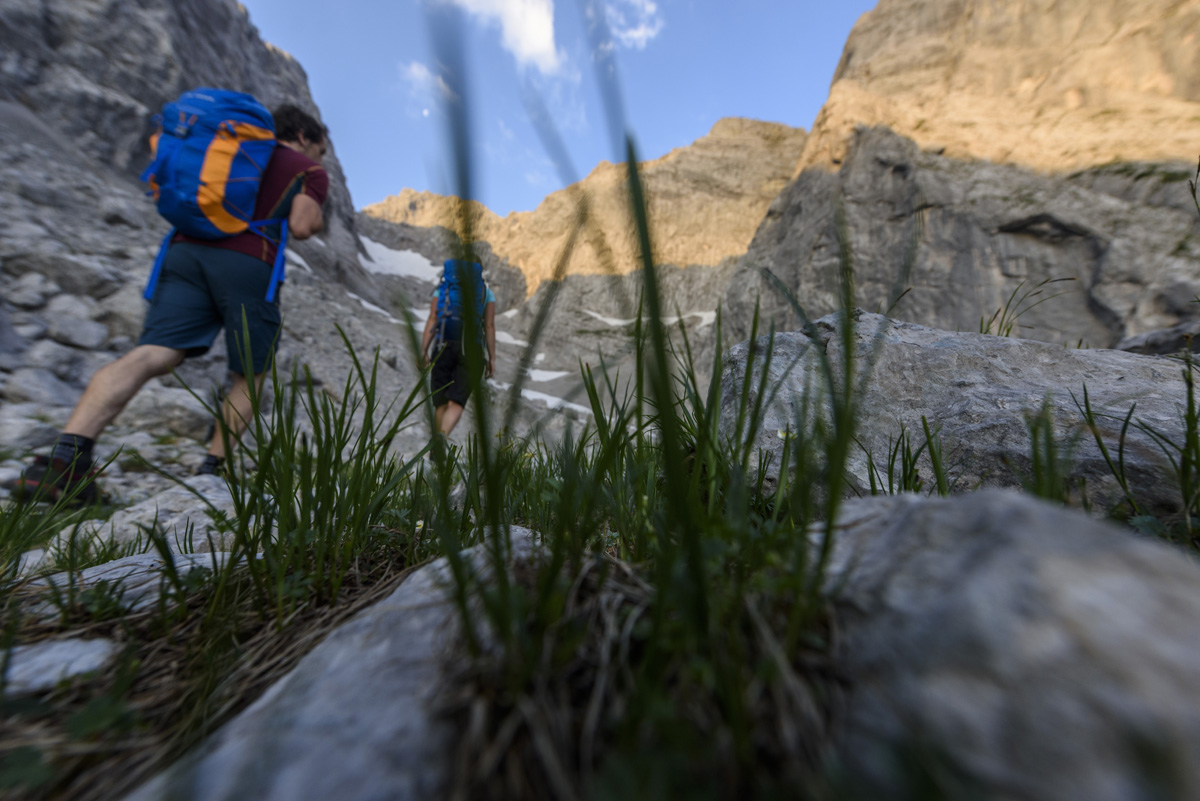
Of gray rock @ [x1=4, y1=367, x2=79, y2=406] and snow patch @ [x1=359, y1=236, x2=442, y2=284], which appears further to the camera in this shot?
snow patch @ [x1=359, y1=236, x2=442, y2=284]

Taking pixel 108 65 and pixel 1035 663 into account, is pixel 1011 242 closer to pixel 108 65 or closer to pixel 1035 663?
pixel 1035 663

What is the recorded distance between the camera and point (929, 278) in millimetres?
14453

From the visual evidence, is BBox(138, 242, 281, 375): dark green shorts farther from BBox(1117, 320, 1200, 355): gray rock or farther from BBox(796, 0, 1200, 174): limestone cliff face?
BBox(796, 0, 1200, 174): limestone cliff face

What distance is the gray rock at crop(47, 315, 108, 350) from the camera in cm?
498

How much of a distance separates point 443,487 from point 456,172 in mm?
419

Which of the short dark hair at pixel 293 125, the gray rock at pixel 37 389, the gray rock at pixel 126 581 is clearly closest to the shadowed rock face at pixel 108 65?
the gray rock at pixel 37 389

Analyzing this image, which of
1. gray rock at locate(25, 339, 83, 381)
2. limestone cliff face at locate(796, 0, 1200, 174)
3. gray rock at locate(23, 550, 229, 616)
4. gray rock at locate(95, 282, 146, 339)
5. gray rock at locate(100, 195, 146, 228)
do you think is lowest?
gray rock at locate(23, 550, 229, 616)

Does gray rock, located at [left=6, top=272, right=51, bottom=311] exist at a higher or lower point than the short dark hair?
lower

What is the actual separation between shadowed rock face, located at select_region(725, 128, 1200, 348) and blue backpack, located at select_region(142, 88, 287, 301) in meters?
8.37

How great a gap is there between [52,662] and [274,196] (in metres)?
3.20

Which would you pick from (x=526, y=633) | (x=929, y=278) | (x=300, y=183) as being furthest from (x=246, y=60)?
(x=526, y=633)

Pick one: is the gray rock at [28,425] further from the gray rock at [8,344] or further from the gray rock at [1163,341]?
the gray rock at [1163,341]

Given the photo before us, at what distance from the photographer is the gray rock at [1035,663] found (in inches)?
11.4

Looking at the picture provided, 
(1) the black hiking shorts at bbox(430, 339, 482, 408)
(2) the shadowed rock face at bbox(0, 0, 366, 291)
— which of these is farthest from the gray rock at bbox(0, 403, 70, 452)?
(2) the shadowed rock face at bbox(0, 0, 366, 291)
